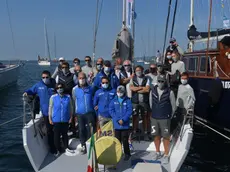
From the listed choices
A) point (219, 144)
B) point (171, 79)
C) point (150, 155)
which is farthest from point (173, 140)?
point (219, 144)

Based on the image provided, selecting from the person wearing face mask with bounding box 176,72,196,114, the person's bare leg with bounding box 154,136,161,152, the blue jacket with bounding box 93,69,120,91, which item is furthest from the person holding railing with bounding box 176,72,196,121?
the blue jacket with bounding box 93,69,120,91

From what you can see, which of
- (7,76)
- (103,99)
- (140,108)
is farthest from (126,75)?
(7,76)

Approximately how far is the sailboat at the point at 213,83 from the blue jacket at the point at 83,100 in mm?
4355

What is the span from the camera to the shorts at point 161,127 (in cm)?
574

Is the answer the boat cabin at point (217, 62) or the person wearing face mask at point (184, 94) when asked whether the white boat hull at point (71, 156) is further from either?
the boat cabin at point (217, 62)

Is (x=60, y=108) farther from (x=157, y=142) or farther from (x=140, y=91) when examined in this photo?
(x=157, y=142)

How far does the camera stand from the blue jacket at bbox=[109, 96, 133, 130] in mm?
5516

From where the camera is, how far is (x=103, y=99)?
230 inches

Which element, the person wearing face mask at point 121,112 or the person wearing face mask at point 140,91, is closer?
the person wearing face mask at point 121,112

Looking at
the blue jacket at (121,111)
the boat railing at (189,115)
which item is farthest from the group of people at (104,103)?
the boat railing at (189,115)

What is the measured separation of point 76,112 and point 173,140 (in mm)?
2535

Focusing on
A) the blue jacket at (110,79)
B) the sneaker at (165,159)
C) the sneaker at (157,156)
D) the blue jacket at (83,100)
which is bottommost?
the sneaker at (165,159)

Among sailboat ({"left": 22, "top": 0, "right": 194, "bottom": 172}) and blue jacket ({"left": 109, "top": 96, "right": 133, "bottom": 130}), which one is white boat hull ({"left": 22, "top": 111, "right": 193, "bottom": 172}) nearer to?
sailboat ({"left": 22, "top": 0, "right": 194, "bottom": 172})

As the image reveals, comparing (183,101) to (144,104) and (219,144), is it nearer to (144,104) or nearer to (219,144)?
(144,104)
